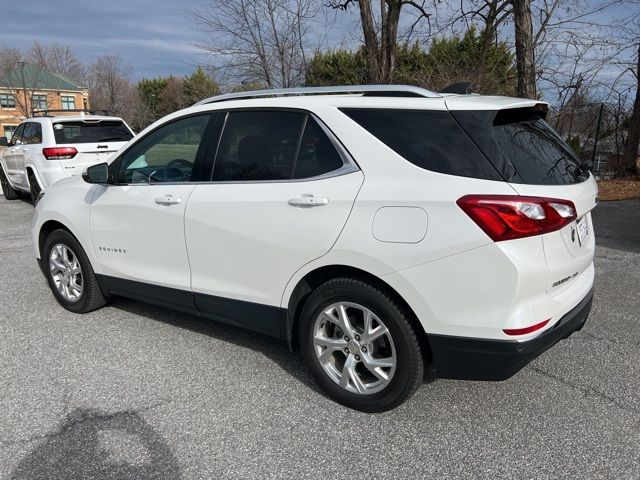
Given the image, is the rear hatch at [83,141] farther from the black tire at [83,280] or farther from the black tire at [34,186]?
the black tire at [83,280]

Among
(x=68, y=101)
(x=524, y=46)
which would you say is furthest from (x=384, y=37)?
(x=68, y=101)

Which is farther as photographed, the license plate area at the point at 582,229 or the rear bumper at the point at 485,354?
the license plate area at the point at 582,229

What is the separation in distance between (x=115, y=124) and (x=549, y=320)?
27.8ft

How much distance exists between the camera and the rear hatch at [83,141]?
8659 millimetres

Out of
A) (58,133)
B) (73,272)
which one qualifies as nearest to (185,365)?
(73,272)

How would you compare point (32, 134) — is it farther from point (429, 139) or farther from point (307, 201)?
point (429, 139)

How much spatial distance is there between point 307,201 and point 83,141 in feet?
23.8

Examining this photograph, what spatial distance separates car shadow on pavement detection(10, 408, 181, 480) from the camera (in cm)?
246

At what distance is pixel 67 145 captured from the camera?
339 inches

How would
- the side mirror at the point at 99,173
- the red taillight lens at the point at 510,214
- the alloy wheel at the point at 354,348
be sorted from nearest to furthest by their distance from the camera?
1. the red taillight lens at the point at 510,214
2. the alloy wheel at the point at 354,348
3. the side mirror at the point at 99,173

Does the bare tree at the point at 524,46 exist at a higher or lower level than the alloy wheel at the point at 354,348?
higher

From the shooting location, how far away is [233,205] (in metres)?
3.17

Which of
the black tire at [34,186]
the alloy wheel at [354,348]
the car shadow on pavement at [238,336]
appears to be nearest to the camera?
the alloy wheel at [354,348]

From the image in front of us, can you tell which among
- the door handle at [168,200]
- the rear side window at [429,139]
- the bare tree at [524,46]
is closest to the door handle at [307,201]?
the rear side window at [429,139]
